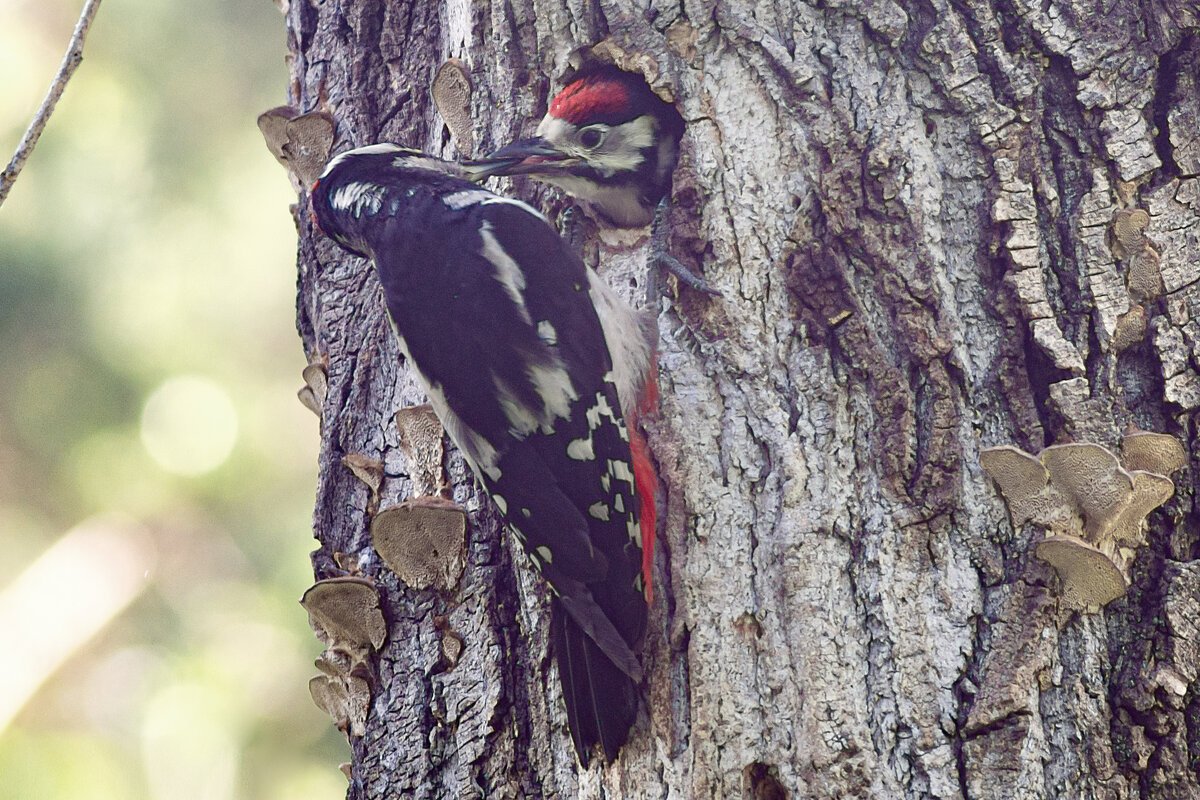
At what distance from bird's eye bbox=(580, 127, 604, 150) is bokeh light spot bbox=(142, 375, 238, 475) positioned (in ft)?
13.7

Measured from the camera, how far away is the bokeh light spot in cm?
575

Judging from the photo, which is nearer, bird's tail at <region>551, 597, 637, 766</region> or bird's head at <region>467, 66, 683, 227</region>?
bird's tail at <region>551, 597, 637, 766</region>

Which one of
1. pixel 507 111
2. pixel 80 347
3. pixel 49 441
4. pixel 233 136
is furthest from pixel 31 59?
pixel 507 111

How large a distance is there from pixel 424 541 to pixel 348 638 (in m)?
0.25

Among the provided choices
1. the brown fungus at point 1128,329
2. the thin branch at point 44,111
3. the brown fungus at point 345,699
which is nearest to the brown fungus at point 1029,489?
the brown fungus at point 1128,329

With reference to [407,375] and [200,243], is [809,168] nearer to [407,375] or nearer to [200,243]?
[407,375]

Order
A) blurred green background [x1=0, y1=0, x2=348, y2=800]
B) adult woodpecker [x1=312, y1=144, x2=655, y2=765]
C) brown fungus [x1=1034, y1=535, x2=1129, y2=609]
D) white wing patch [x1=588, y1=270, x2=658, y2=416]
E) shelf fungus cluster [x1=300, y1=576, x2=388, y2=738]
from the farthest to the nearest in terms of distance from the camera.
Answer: blurred green background [x1=0, y1=0, x2=348, y2=800], white wing patch [x1=588, y1=270, x2=658, y2=416], shelf fungus cluster [x1=300, y1=576, x2=388, y2=738], adult woodpecker [x1=312, y1=144, x2=655, y2=765], brown fungus [x1=1034, y1=535, x2=1129, y2=609]

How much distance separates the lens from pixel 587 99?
2170 mm

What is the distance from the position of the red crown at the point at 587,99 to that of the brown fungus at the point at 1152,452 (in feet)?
3.86

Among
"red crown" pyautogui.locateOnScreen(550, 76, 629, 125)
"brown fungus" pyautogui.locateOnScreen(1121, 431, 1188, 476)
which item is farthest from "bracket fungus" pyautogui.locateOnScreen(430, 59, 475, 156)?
"brown fungus" pyautogui.locateOnScreen(1121, 431, 1188, 476)

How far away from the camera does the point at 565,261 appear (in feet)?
7.01

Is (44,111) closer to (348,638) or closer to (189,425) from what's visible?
(348,638)

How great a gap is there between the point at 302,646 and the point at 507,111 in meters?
3.99

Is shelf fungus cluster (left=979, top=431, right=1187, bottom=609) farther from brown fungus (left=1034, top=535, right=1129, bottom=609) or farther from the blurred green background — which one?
the blurred green background
